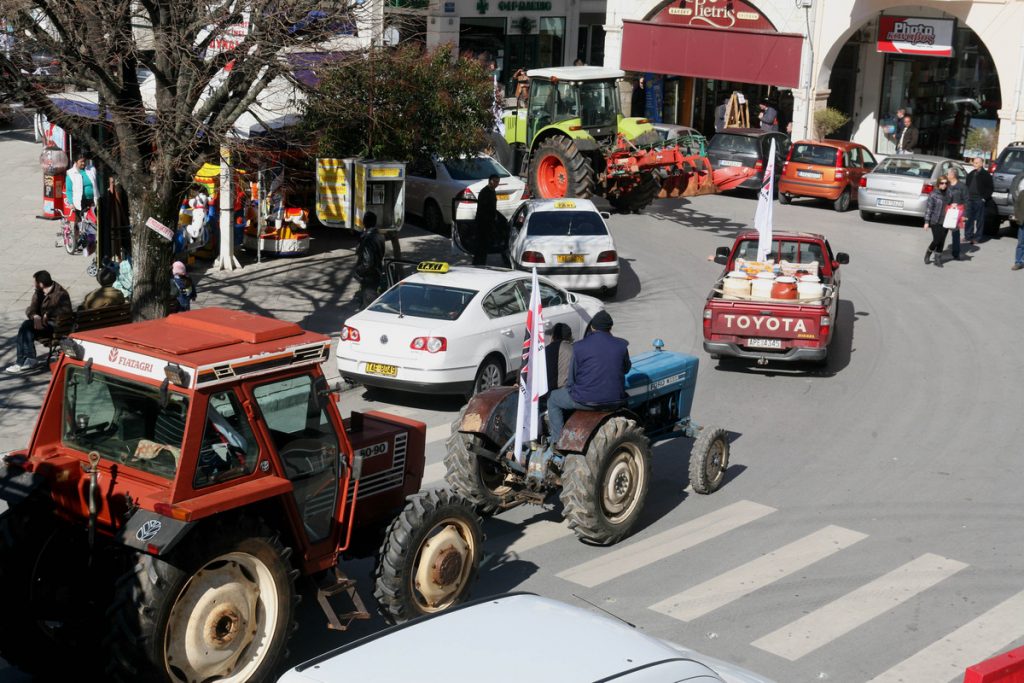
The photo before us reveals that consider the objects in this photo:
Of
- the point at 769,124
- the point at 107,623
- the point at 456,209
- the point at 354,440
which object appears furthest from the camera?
the point at 769,124

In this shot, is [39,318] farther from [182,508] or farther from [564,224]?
[182,508]

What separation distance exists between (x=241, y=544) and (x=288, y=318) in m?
11.1

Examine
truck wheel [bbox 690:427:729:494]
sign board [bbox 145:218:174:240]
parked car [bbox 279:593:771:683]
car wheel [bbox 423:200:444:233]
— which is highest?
sign board [bbox 145:218:174:240]

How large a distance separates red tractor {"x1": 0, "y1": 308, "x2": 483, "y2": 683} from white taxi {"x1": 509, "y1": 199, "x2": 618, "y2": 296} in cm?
1161

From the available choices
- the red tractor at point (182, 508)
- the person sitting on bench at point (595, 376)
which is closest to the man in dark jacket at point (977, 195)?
the person sitting on bench at point (595, 376)

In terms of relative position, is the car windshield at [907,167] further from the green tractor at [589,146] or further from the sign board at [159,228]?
the sign board at [159,228]

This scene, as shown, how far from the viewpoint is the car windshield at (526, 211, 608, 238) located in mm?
19906

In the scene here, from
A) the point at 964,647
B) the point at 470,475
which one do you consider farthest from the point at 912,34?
the point at 964,647

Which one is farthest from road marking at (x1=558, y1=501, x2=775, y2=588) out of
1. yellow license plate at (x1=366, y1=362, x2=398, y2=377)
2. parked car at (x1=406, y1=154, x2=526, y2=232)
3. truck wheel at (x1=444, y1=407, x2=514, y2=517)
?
parked car at (x1=406, y1=154, x2=526, y2=232)

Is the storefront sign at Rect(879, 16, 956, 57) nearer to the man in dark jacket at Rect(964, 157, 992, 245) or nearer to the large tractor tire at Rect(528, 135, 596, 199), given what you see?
the man in dark jacket at Rect(964, 157, 992, 245)

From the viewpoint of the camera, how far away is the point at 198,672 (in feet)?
23.1

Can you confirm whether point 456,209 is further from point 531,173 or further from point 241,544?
point 241,544

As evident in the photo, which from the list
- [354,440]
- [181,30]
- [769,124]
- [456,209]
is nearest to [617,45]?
[769,124]

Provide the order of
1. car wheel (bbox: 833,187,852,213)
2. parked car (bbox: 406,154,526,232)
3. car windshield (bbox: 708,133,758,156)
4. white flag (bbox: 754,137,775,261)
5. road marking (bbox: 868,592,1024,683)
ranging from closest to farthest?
road marking (bbox: 868,592,1024,683), white flag (bbox: 754,137,775,261), parked car (bbox: 406,154,526,232), car wheel (bbox: 833,187,852,213), car windshield (bbox: 708,133,758,156)
